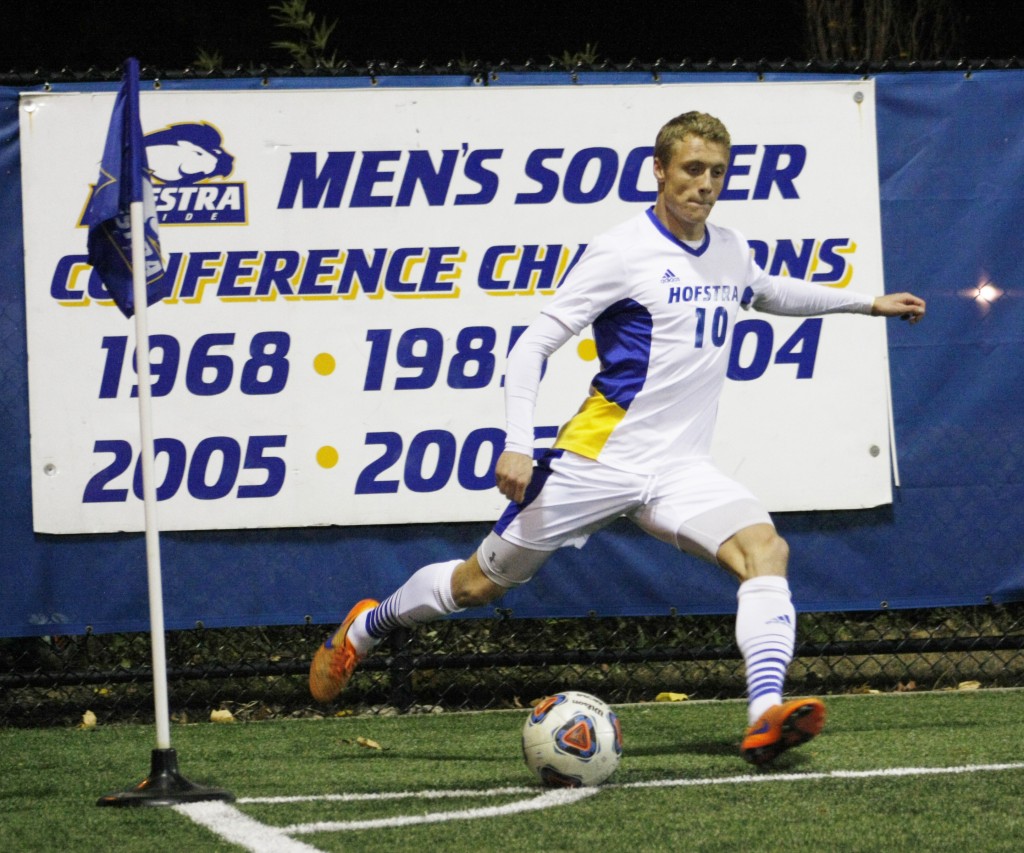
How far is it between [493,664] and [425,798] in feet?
7.66

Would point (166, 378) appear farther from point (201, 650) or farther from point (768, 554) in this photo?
point (768, 554)

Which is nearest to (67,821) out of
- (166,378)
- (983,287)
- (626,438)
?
(626,438)

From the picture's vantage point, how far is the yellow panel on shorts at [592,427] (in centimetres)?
547

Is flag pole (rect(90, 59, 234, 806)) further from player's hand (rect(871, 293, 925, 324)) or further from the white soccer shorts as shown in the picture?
player's hand (rect(871, 293, 925, 324))

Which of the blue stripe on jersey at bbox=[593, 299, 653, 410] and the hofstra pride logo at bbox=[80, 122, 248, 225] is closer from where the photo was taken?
the blue stripe on jersey at bbox=[593, 299, 653, 410]

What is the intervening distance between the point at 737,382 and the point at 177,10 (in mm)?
5131

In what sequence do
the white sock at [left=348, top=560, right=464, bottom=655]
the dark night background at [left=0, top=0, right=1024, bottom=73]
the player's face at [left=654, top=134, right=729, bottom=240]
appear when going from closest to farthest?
1. the player's face at [left=654, top=134, right=729, bottom=240]
2. the white sock at [left=348, top=560, right=464, bottom=655]
3. the dark night background at [left=0, top=0, right=1024, bottom=73]

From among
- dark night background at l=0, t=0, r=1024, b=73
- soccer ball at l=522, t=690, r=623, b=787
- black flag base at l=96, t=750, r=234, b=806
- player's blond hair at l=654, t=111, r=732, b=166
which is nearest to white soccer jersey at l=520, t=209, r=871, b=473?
player's blond hair at l=654, t=111, r=732, b=166

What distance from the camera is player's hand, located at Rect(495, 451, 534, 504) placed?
17.2ft

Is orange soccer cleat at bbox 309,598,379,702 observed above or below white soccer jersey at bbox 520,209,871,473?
below

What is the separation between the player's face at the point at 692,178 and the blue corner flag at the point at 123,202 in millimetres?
1689

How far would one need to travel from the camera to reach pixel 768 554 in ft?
16.9

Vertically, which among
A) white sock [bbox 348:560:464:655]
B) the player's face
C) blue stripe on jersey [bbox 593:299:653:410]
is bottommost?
white sock [bbox 348:560:464:655]

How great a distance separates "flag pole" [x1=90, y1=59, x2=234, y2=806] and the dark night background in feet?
18.6
